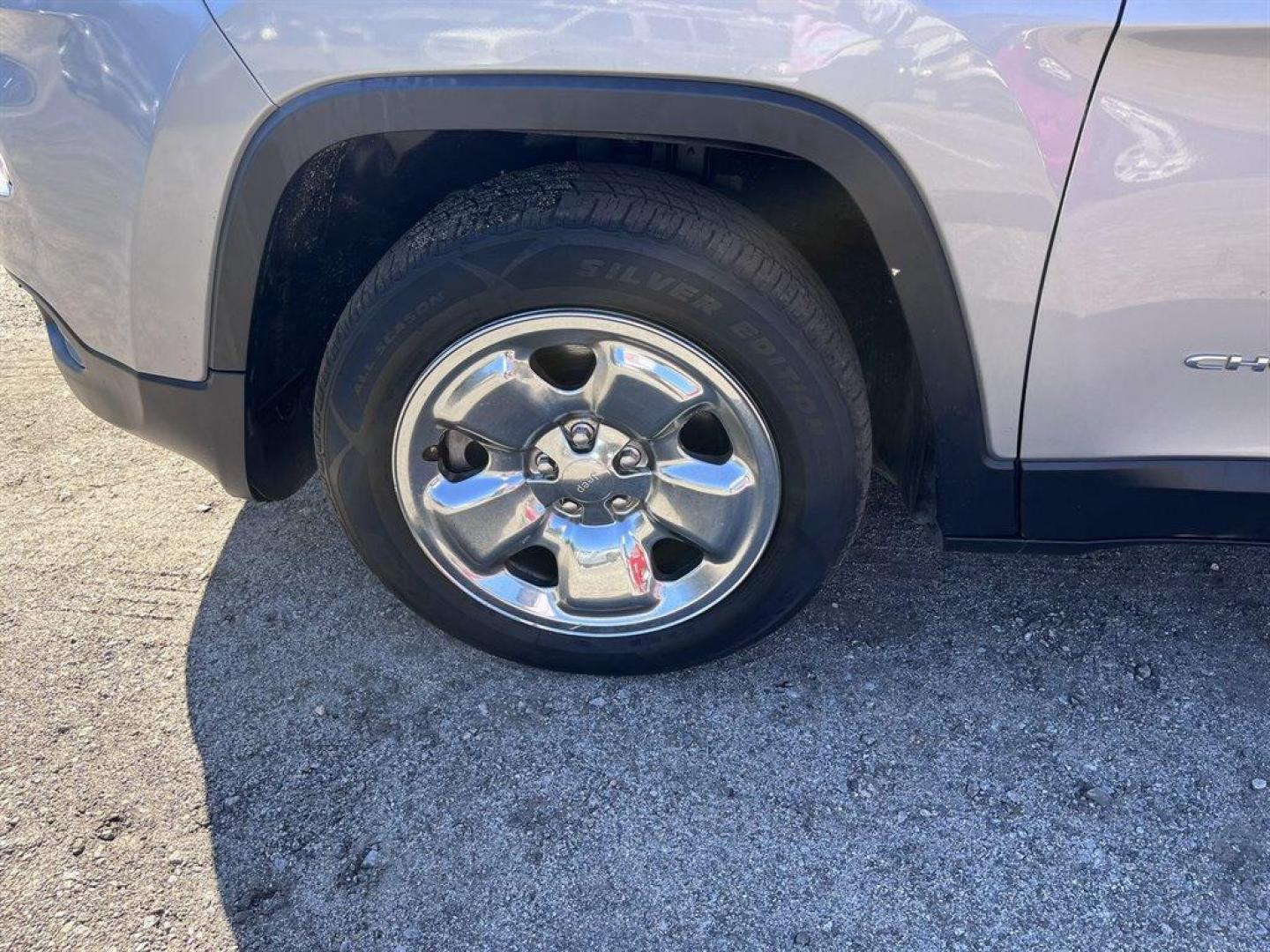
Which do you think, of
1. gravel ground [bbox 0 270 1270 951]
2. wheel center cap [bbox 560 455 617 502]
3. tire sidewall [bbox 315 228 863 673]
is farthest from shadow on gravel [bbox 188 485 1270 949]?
wheel center cap [bbox 560 455 617 502]

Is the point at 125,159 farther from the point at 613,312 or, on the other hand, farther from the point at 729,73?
the point at 729,73

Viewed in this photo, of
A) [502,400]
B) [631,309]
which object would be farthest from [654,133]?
[502,400]

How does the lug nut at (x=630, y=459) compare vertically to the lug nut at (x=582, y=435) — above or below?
below

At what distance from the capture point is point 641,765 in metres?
2.15

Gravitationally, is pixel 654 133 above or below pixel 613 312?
above

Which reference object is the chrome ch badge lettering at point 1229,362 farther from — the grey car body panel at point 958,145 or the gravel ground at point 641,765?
the gravel ground at point 641,765

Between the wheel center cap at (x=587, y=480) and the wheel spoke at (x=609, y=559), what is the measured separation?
0.08 meters

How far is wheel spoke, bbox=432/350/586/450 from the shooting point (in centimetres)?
203

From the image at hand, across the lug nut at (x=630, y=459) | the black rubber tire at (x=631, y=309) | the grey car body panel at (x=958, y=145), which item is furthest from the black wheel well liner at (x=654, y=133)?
the lug nut at (x=630, y=459)

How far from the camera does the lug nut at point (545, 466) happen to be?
214 cm

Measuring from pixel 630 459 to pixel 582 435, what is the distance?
0.11 metres

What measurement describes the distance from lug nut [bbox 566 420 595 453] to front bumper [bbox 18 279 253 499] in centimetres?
64

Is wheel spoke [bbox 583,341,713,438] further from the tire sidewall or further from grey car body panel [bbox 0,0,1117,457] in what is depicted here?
grey car body panel [bbox 0,0,1117,457]

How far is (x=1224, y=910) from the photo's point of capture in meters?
1.86
